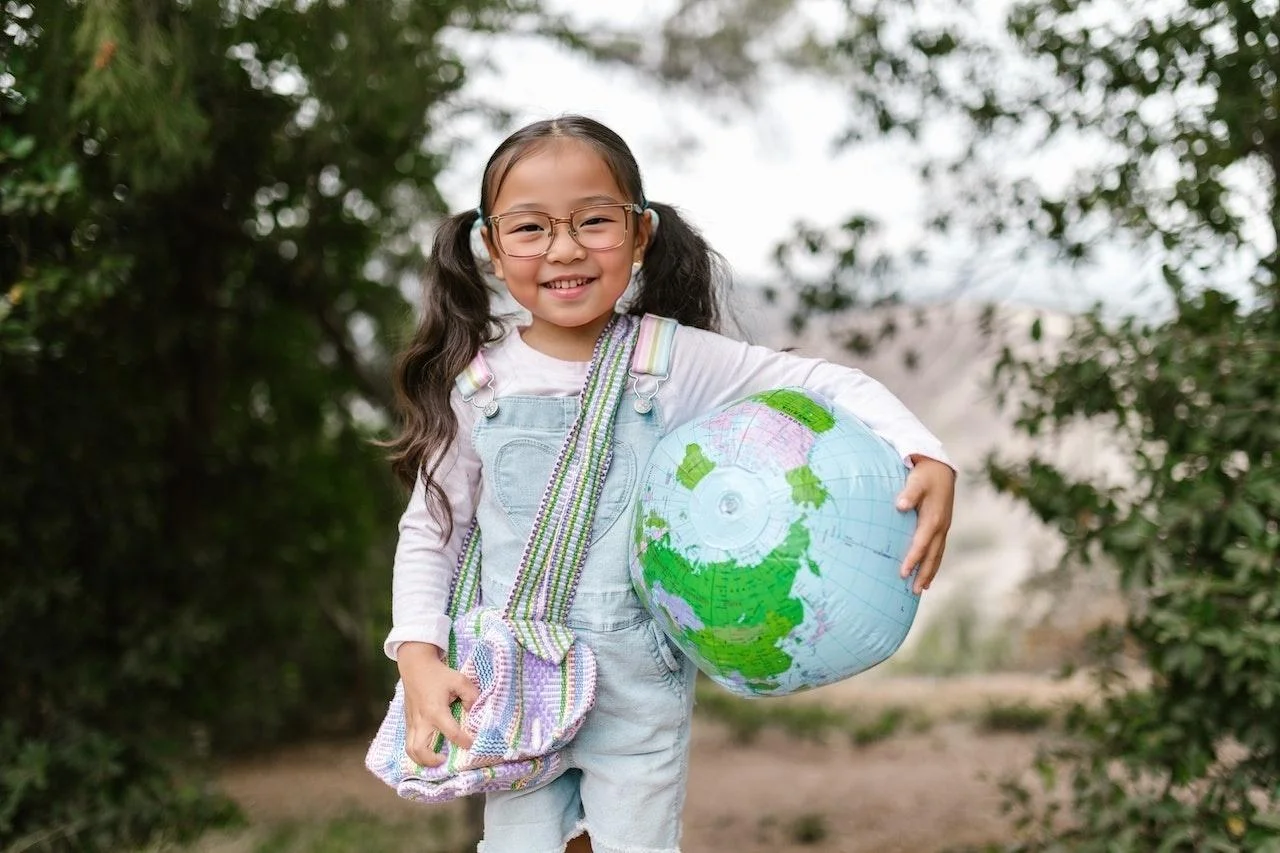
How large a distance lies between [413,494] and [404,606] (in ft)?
0.73

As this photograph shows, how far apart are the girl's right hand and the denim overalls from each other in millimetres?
170

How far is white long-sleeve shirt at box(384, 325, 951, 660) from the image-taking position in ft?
7.30

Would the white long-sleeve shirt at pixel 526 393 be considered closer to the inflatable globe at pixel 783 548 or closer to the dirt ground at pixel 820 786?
the inflatable globe at pixel 783 548

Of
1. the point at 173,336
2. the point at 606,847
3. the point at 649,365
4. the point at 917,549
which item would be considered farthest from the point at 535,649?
the point at 173,336

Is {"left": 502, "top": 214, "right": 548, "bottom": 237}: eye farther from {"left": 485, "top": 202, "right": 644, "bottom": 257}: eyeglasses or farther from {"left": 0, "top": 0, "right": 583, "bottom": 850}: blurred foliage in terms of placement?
{"left": 0, "top": 0, "right": 583, "bottom": 850}: blurred foliage

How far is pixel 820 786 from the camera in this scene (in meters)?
6.23

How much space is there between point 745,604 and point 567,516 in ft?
1.26

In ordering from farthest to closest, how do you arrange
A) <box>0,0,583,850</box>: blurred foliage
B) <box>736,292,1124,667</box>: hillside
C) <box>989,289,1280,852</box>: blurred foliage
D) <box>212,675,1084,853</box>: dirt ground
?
1. <box>212,675,1084,853</box>: dirt ground
2. <box>736,292,1124,667</box>: hillside
3. <box>0,0,583,850</box>: blurred foliage
4. <box>989,289,1280,852</box>: blurred foliage

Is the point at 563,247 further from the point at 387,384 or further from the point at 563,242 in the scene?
the point at 387,384

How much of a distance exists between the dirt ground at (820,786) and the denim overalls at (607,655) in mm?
1922

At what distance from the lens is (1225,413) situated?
2.97 meters

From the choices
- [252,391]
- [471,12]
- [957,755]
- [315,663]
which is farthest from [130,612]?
[957,755]

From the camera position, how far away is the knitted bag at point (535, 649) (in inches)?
82.3

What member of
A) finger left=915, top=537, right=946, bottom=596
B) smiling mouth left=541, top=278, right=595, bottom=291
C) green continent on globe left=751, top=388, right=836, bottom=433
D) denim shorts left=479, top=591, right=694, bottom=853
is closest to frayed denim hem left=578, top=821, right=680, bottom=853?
denim shorts left=479, top=591, right=694, bottom=853
